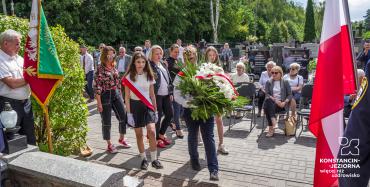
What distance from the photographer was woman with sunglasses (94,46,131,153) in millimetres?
5758

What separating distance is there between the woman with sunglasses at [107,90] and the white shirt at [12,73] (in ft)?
4.57

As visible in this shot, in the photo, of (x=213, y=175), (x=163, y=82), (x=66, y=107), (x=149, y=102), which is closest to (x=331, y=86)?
(x=213, y=175)

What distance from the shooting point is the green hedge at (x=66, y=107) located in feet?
17.3

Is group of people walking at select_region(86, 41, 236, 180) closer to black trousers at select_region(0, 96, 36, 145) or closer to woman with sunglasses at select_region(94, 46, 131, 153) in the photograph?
woman with sunglasses at select_region(94, 46, 131, 153)

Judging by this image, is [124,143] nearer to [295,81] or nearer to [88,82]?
[295,81]

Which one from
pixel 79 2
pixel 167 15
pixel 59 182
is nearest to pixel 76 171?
pixel 59 182

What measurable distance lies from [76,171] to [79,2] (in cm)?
2149

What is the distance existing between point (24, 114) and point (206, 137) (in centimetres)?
251

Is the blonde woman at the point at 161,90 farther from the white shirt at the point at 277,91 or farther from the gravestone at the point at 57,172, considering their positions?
the gravestone at the point at 57,172

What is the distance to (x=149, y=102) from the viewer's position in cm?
522

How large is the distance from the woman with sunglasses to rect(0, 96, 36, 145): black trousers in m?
1.33

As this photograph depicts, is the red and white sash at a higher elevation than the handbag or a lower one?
higher

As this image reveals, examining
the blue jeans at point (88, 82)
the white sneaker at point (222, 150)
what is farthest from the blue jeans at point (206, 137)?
the blue jeans at point (88, 82)

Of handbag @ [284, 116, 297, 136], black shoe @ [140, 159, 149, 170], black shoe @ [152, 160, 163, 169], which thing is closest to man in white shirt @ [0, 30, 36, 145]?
black shoe @ [140, 159, 149, 170]
